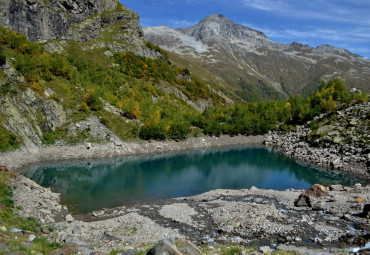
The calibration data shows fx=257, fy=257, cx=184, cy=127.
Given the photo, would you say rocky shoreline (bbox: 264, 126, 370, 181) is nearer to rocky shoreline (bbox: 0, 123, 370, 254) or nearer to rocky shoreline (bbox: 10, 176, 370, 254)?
rocky shoreline (bbox: 0, 123, 370, 254)

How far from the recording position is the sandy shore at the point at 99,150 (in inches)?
2146

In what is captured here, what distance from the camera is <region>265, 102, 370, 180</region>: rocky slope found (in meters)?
60.6

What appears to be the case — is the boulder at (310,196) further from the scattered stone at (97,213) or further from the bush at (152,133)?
the bush at (152,133)

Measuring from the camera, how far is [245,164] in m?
72.9

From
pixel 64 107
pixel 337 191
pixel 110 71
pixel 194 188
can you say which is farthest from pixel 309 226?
pixel 110 71

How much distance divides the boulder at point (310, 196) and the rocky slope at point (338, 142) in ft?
88.2

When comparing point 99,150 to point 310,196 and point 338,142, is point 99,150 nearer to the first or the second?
point 310,196

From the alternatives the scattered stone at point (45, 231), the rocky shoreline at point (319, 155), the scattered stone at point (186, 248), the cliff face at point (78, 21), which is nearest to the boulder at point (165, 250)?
the scattered stone at point (186, 248)

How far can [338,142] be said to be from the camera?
69.8 m

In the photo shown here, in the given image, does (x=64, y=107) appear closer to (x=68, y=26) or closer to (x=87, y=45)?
(x=87, y=45)

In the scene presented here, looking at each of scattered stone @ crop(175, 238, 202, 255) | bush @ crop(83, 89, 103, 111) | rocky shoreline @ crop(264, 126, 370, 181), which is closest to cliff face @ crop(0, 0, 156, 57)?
bush @ crop(83, 89, 103, 111)

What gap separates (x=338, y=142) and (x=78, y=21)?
123786mm

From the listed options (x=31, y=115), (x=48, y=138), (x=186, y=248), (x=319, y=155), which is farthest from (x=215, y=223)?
(x=31, y=115)

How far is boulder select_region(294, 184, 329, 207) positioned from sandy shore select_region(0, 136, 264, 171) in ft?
166
